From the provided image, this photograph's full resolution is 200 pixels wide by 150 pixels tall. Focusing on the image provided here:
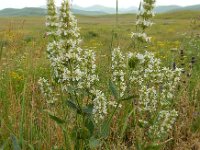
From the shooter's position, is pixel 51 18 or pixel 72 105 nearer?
pixel 72 105

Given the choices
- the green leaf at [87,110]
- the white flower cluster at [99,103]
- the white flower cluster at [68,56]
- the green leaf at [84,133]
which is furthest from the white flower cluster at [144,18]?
the green leaf at [84,133]

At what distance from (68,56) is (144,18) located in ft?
2.07

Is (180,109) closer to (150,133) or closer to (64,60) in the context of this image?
(150,133)

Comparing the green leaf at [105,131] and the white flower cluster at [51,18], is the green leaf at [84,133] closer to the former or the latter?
the green leaf at [105,131]

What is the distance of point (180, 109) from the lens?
421cm

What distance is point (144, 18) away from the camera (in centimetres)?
269

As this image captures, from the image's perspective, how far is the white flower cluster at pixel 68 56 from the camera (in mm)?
2428

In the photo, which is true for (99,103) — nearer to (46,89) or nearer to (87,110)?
(87,110)

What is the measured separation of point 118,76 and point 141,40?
32 centimetres

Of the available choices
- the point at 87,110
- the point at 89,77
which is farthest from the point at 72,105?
the point at 89,77

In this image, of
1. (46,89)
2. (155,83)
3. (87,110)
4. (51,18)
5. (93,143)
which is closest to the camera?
(93,143)

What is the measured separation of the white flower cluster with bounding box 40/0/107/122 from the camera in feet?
7.97

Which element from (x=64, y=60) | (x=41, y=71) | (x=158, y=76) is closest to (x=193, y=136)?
(x=158, y=76)

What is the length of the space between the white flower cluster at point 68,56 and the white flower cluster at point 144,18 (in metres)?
0.36
